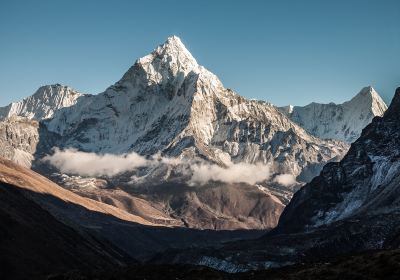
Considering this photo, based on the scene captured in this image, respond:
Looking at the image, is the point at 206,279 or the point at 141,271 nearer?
the point at 206,279

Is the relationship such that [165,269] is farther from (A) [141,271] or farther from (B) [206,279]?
(B) [206,279]

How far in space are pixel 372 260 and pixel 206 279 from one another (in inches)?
1193

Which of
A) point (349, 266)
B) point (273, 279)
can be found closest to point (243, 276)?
point (273, 279)

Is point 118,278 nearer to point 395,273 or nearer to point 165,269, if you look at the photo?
point 165,269

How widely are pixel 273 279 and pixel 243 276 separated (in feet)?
59.5

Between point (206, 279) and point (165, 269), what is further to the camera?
point (165, 269)

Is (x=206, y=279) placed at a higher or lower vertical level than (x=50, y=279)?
higher

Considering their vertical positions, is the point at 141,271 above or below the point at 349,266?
below

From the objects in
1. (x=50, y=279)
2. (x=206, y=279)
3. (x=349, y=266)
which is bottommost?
(x=50, y=279)

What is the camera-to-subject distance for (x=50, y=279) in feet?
436

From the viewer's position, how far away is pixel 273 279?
10175 cm

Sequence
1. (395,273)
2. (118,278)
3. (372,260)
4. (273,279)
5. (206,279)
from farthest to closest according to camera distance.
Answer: (118,278), (206,279), (273,279), (372,260), (395,273)

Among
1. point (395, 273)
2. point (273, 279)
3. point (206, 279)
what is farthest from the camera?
point (206, 279)

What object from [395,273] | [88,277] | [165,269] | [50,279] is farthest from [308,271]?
[50,279]
